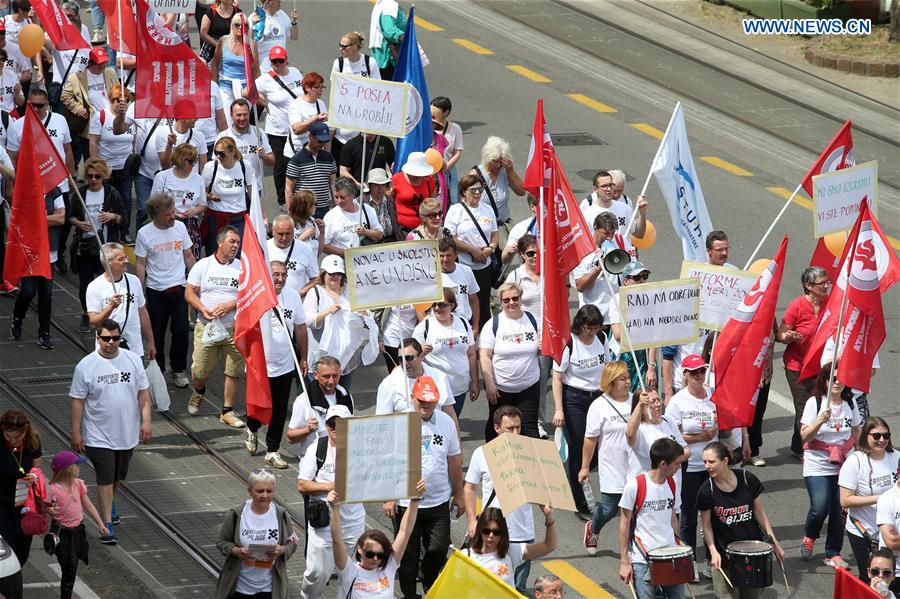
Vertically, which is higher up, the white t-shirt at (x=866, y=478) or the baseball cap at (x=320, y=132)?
the baseball cap at (x=320, y=132)

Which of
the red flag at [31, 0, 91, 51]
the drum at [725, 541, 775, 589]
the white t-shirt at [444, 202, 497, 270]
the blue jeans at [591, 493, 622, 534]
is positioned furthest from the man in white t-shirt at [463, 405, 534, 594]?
the red flag at [31, 0, 91, 51]

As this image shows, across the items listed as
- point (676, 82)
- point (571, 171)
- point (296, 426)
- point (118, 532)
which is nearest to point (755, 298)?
point (296, 426)

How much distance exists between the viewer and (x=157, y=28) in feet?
55.9

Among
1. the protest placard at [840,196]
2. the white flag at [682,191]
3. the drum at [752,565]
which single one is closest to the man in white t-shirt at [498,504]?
the drum at [752,565]

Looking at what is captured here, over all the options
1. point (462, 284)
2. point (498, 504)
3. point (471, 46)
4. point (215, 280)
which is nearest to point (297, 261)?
point (215, 280)

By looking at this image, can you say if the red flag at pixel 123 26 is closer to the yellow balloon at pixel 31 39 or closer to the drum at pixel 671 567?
the yellow balloon at pixel 31 39

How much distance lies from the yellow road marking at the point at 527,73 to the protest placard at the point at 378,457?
15.4 meters

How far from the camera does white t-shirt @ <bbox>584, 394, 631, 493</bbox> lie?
43.2ft

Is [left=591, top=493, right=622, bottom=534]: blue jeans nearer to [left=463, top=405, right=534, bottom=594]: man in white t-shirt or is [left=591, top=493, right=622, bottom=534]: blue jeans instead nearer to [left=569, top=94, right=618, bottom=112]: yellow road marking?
[left=463, top=405, right=534, bottom=594]: man in white t-shirt

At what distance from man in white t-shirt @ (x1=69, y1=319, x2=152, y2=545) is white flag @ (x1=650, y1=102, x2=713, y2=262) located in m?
5.22

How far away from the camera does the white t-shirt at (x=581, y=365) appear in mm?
14148

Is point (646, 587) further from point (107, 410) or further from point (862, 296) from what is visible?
point (107, 410)

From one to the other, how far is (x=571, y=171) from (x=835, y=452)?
9212mm

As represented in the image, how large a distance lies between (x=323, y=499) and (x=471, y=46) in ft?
53.3
